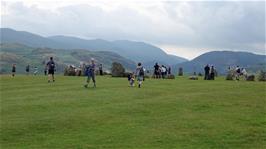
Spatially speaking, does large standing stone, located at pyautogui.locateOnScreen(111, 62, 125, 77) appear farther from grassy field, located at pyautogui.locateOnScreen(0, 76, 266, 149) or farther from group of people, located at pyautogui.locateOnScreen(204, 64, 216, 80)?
grassy field, located at pyautogui.locateOnScreen(0, 76, 266, 149)

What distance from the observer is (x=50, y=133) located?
26234 millimetres

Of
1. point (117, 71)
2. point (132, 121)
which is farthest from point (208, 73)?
point (132, 121)

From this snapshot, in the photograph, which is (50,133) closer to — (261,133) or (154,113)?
(154,113)

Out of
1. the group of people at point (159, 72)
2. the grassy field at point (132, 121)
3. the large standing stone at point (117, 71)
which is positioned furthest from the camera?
the large standing stone at point (117, 71)

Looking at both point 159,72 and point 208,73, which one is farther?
point 159,72

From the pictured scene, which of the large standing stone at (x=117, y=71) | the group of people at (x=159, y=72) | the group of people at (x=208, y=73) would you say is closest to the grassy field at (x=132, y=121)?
the group of people at (x=208, y=73)

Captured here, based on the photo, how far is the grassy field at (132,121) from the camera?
24547 millimetres

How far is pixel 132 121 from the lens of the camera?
1145 inches

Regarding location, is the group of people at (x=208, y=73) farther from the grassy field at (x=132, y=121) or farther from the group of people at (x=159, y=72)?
the grassy field at (x=132, y=121)

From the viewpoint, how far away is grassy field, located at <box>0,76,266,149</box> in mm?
24547

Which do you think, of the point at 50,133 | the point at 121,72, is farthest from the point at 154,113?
the point at 121,72

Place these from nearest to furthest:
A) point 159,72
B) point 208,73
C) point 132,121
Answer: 1. point 132,121
2. point 208,73
3. point 159,72

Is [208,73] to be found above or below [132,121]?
above

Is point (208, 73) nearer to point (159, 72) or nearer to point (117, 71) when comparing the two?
point (159, 72)
